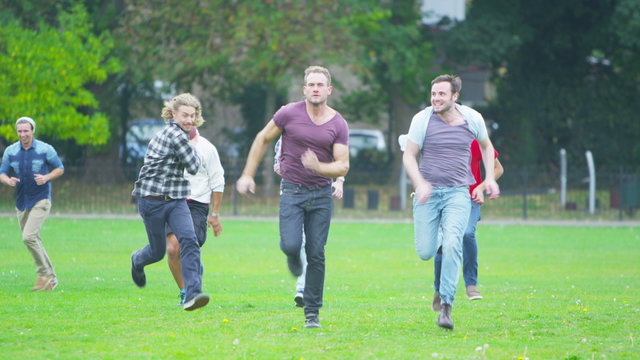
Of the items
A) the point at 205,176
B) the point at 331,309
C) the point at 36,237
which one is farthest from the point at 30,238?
the point at 331,309

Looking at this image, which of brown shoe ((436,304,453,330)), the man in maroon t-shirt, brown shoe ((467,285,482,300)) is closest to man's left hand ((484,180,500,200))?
brown shoe ((436,304,453,330))

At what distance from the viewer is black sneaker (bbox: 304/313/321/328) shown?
305 inches

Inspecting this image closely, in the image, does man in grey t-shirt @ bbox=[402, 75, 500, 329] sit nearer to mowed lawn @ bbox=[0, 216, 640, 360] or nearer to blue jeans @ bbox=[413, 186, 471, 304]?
blue jeans @ bbox=[413, 186, 471, 304]

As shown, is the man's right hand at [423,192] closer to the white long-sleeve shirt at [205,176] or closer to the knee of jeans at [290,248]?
the knee of jeans at [290,248]

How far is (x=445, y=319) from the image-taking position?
7.70 metres

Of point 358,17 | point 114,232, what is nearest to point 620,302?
point 114,232

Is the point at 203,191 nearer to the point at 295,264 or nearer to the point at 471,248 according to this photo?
the point at 295,264

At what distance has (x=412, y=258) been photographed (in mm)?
16297

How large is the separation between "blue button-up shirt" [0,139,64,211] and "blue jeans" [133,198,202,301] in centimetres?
258

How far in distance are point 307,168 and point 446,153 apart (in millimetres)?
1248

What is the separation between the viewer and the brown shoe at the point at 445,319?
7.69 m

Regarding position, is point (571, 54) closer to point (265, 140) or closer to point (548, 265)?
point (548, 265)

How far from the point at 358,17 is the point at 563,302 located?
66.8 feet

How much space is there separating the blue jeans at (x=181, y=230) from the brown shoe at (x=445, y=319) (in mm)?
2127
